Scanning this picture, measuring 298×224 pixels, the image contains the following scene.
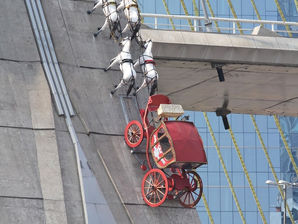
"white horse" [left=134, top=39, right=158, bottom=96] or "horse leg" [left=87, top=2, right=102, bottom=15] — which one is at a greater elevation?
"horse leg" [left=87, top=2, right=102, bottom=15]

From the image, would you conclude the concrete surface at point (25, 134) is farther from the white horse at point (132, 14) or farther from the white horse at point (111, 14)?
the white horse at point (132, 14)

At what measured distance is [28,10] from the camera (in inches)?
1412

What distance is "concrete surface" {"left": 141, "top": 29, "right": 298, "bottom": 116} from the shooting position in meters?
41.5

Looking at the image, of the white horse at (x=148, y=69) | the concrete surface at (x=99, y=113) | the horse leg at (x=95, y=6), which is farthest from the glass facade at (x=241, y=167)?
the white horse at (x=148, y=69)

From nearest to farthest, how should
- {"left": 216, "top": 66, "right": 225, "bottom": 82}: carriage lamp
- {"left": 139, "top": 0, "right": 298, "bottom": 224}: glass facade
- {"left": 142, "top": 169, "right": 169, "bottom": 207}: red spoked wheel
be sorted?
{"left": 142, "top": 169, "right": 169, "bottom": 207}: red spoked wheel < {"left": 216, "top": 66, "right": 225, "bottom": 82}: carriage lamp < {"left": 139, "top": 0, "right": 298, "bottom": 224}: glass facade

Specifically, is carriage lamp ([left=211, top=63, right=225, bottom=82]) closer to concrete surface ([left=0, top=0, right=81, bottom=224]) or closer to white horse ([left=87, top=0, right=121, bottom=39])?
white horse ([left=87, top=0, right=121, bottom=39])

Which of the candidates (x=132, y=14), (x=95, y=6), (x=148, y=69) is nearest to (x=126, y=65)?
(x=148, y=69)

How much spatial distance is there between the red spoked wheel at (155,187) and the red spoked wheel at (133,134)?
3.68ft

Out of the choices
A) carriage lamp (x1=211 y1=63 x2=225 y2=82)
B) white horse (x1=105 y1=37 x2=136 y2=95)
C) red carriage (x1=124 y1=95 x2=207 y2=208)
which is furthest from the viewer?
carriage lamp (x1=211 y1=63 x2=225 y2=82)

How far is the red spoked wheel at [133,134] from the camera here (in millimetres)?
33844

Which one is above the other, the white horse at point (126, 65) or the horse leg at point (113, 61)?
the horse leg at point (113, 61)

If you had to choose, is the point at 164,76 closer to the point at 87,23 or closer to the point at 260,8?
the point at 87,23

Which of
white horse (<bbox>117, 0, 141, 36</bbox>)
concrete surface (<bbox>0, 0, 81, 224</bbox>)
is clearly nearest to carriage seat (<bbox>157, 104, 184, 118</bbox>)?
concrete surface (<bbox>0, 0, 81, 224</bbox>)

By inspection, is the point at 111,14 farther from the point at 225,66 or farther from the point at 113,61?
the point at 225,66
